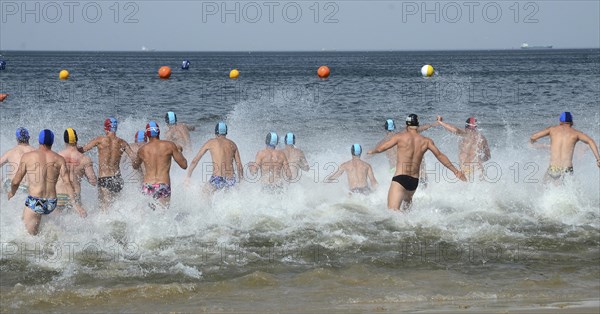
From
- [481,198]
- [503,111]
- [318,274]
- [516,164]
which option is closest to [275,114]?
[503,111]

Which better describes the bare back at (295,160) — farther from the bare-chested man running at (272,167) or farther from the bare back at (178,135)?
the bare back at (178,135)

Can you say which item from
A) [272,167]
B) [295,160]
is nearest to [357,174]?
[295,160]

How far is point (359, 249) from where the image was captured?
10.3 m

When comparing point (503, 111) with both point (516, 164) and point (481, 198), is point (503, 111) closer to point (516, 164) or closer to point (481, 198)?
point (516, 164)

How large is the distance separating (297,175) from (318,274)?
15.8 ft

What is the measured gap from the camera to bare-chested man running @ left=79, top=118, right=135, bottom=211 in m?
11.5

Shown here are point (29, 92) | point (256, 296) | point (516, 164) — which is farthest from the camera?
point (29, 92)

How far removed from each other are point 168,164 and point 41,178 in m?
2.08

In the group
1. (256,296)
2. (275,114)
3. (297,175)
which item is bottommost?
(256,296)

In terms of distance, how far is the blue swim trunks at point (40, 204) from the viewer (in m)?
9.54

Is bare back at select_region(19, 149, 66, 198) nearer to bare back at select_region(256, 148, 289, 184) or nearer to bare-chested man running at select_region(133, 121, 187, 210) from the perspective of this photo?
bare-chested man running at select_region(133, 121, 187, 210)

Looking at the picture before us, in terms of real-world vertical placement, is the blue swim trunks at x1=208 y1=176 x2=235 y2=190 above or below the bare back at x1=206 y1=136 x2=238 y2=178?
below

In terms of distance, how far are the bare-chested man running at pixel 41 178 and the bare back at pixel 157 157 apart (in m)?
1.47

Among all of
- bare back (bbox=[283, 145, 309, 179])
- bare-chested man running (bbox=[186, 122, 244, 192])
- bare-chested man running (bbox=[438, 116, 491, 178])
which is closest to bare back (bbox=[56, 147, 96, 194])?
bare-chested man running (bbox=[186, 122, 244, 192])
